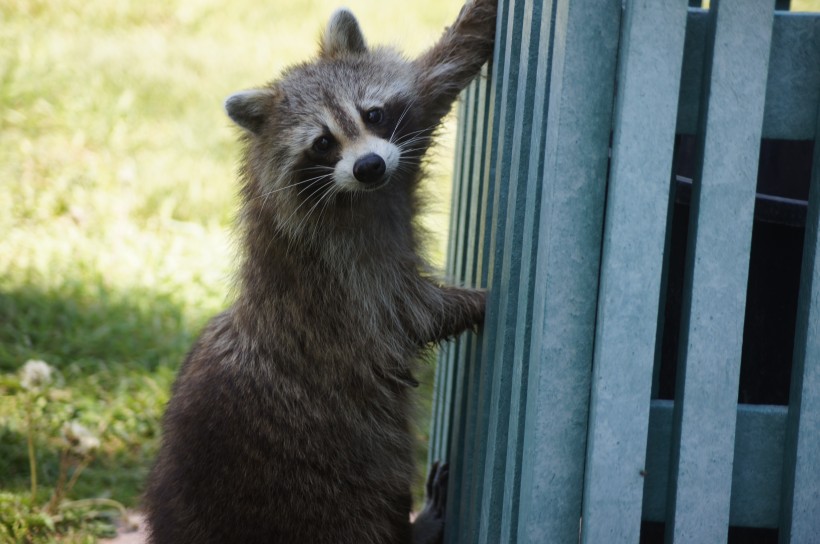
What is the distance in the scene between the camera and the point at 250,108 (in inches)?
118

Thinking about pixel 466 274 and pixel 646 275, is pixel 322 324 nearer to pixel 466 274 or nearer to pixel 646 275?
pixel 466 274

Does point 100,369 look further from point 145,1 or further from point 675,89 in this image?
point 145,1

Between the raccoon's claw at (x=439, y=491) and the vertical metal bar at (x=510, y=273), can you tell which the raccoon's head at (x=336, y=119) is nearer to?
the vertical metal bar at (x=510, y=273)

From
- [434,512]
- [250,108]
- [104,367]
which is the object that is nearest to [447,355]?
[434,512]

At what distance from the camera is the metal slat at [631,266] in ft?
5.77

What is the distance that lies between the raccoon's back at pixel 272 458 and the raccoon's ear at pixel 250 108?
670 millimetres

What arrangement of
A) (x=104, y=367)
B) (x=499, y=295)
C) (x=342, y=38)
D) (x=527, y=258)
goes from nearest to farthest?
(x=527, y=258) < (x=499, y=295) < (x=342, y=38) < (x=104, y=367)

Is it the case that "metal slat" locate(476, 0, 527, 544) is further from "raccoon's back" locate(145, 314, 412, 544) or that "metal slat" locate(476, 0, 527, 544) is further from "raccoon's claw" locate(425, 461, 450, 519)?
"raccoon's claw" locate(425, 461, 450, 519)

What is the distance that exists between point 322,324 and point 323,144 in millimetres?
525

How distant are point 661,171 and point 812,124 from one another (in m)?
0.34

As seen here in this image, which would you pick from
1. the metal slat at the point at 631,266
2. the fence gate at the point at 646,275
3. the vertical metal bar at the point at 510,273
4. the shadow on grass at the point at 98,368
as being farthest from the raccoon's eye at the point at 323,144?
the shadow on grass at the point at 98,368

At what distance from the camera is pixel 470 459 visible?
2.64 meters

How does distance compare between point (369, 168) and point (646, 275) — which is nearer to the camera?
point (646, 275)

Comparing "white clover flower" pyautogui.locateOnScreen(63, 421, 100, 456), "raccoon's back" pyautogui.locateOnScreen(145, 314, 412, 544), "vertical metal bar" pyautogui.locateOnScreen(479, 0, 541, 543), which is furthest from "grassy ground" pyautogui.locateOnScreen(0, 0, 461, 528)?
"vertical metal bar" pyautogui.locateOnScreen(479, 0, 541, 543)
